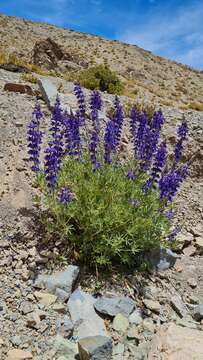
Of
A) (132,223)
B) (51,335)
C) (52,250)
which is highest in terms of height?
(132,223)

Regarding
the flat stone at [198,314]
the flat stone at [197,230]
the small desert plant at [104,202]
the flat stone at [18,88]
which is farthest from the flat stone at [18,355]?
the flat stone at [18,88]

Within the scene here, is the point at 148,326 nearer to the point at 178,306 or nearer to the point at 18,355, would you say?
the point at 178,306

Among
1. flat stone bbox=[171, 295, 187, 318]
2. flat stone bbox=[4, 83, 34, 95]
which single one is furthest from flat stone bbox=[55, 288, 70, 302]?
flat stone bbox=[4, 83, 34, 95]

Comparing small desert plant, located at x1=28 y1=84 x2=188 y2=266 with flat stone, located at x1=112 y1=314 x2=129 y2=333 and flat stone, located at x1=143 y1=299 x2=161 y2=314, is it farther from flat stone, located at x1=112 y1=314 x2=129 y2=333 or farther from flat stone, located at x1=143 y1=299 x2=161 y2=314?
flat stone, located at x1=112 y1=314 x2=129 y2=333

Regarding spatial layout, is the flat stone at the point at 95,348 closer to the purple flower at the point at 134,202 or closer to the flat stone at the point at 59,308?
the flat stone at the point at 59,308

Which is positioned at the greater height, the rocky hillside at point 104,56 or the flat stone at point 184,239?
the rocky hillside at point 104,56

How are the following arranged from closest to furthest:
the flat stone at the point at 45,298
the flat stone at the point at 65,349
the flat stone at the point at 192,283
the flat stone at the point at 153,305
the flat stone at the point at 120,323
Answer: the flat stone at the point at 65,349
the flat stone at the point at 120,323
the flat stone at the point at 45,298
the flat stone at the point at 153,305
the flat stone at the point at 192,283

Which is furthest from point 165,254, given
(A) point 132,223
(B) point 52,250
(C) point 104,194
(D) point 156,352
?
(D) point 156,352

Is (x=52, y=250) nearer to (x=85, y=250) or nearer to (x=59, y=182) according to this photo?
(x=85, y=250)
